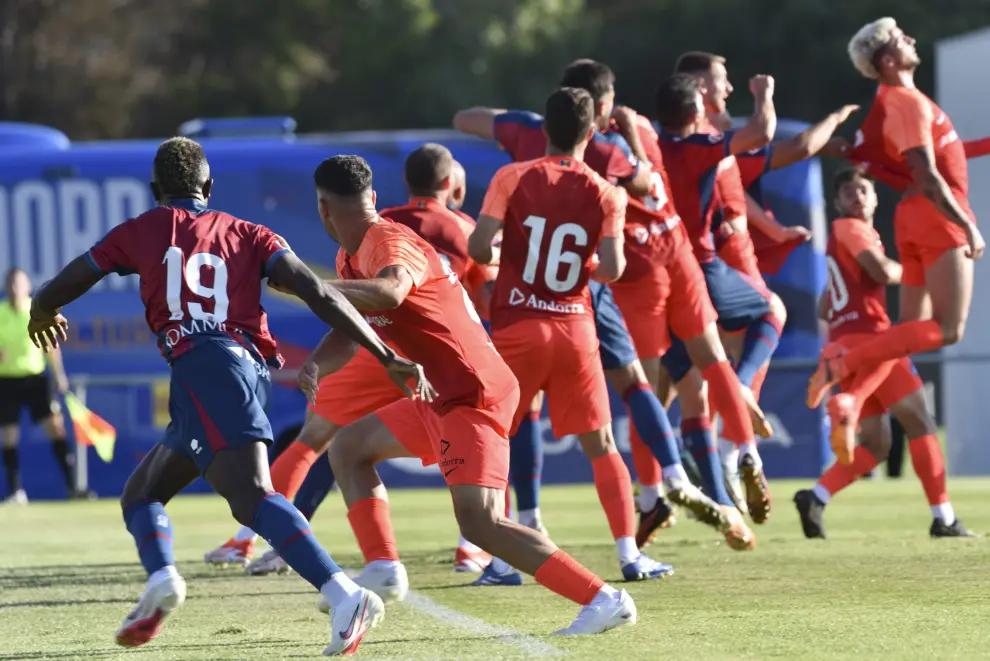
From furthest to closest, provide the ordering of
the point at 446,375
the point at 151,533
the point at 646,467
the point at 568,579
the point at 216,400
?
the point at 646,467, the point at 446,375, the point at 151,533, the point at 568,579, the point at 216,400

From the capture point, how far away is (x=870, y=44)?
9.60 m

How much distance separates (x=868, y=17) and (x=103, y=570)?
91.7 feet

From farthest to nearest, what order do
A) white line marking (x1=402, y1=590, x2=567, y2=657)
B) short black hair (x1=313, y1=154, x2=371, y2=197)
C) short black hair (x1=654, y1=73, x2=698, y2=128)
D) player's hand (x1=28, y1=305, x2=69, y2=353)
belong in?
short black hair (x1=654, y1=73, x2=698, y2=128), short black hair (x1=313, y1=154, x2=371, y2=197), player's hand (x1=28, y1=305, x2=69, y2=353), white line marking (x1=402, y1=590, x2=567, y2=657)

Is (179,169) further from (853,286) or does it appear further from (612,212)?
(853,286)

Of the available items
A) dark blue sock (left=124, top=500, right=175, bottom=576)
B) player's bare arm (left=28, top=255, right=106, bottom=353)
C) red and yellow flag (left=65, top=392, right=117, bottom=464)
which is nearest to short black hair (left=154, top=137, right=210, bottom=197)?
player's bare arm (left=28, top=255, right=106, bottom=353)

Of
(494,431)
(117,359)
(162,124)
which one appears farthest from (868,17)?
(494,431)

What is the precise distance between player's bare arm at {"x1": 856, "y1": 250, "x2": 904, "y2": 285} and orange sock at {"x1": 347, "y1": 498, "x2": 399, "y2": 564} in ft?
14.4

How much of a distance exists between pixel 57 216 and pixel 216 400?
12035mm

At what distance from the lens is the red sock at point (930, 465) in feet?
32.9

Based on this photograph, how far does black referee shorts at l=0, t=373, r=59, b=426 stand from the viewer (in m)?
17.2

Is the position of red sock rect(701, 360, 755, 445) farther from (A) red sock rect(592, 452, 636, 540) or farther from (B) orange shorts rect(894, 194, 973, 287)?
(B) orange shorts rect(894, 194, 973, 287)

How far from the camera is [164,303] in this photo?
19.9 feet

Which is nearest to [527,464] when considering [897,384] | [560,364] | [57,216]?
[560,364]

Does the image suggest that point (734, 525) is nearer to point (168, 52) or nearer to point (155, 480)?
point (155, 480)
